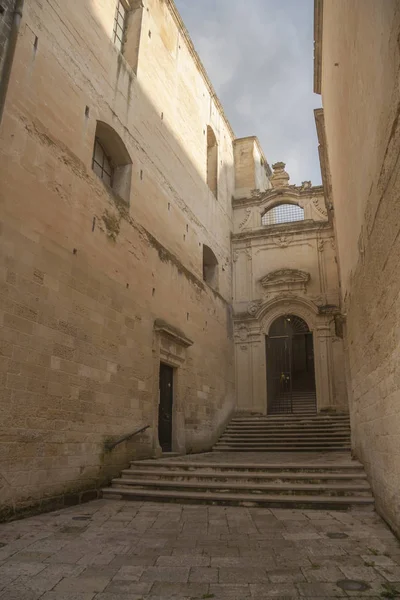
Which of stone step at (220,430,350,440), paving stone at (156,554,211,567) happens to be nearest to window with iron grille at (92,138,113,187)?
paving stone at (156,554,211,567)

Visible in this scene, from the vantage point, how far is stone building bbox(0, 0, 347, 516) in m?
5.60

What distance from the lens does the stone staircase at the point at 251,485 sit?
5.71 meters

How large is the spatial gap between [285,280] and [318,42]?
722 centimetres

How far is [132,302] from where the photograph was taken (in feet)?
27.2

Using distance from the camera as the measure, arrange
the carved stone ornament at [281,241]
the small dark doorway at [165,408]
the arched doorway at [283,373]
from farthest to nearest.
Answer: the carved stone ornament at [281,241]
the arched doorway at [283,373]
the small dark doorway at [165,408]

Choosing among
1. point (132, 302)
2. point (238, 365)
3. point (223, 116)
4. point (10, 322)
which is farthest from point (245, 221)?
point (10, 322)

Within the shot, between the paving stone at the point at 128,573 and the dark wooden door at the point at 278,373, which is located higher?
the dark wooden door at the point at 278,373

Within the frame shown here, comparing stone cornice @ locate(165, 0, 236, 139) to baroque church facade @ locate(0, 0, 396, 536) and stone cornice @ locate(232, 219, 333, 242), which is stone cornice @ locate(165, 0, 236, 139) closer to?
baroque church facade @ locate(0, 0, 396, 536)

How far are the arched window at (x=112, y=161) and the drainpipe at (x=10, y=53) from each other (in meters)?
2.42

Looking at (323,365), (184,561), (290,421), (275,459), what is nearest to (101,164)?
(275,459)

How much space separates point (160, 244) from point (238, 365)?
6.20 m

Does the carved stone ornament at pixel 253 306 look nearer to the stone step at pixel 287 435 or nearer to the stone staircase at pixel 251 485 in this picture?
the stone step at pixel 287 435

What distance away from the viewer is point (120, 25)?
9.95 meters

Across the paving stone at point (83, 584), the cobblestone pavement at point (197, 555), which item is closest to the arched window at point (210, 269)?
the cobblestone pavement at point (197, 555)
